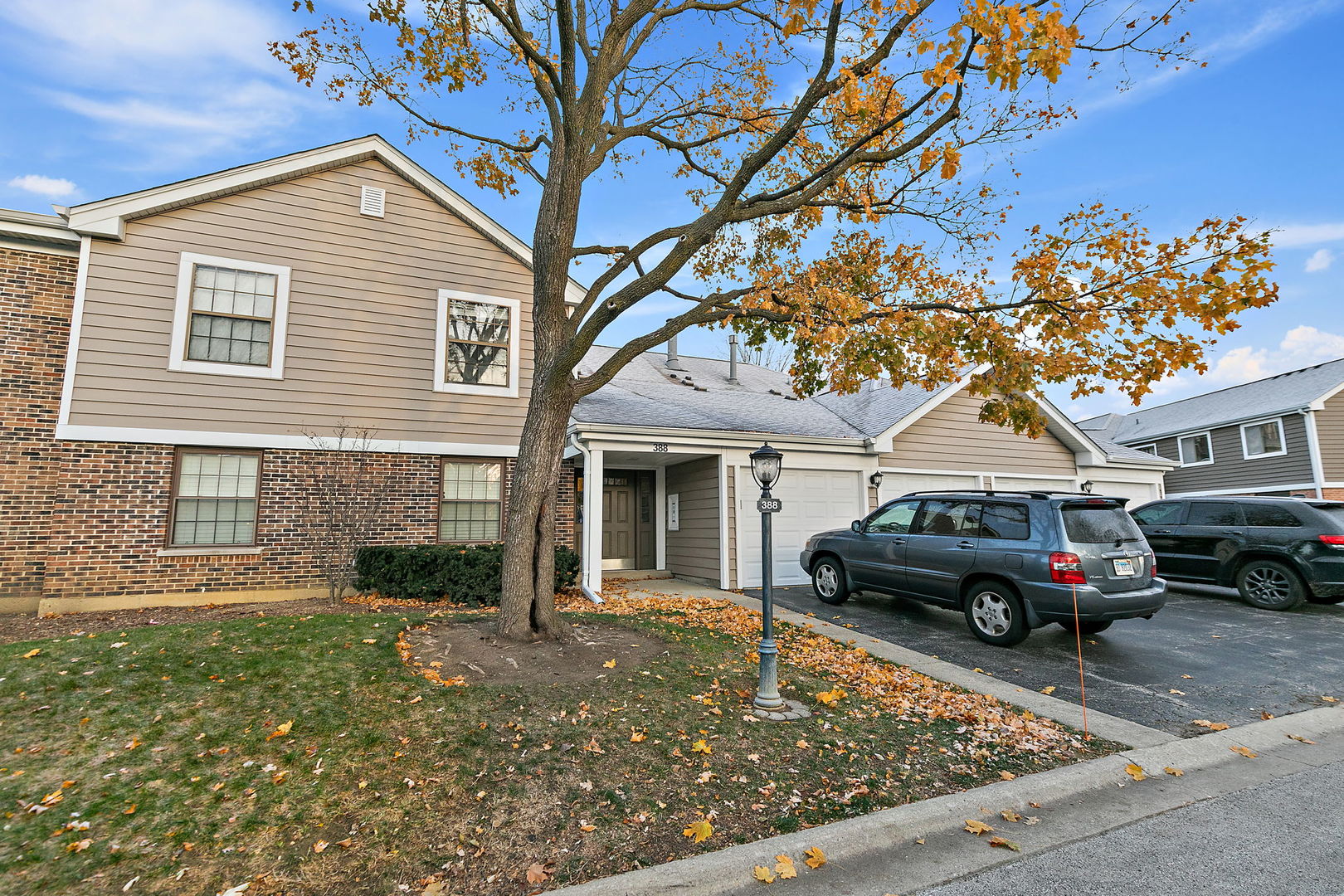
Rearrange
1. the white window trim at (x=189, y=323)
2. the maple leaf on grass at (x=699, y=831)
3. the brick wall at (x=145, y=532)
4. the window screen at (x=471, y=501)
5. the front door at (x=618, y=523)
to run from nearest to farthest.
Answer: the maple leaf on grass at (x=699, y=831), the brick wall at (x=145, y=532), the white window trim at (x=189, y=323), the window screen at (x=471, y=501), the front door at (x=618, y=523)

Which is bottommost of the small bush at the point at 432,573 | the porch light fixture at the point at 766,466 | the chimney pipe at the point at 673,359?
the small bush at the point at 432,573

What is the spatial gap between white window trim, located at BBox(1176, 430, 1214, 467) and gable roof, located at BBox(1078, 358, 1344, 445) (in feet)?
0.75

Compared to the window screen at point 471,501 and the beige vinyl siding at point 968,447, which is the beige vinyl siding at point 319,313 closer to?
the window screen at point 471,501

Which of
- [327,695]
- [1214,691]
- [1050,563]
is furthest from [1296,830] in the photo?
[327,695]

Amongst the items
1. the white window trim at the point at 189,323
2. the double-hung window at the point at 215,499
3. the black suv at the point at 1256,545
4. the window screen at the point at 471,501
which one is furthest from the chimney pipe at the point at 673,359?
the black suv at the point at 1256,545

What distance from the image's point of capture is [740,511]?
1180 centimetres

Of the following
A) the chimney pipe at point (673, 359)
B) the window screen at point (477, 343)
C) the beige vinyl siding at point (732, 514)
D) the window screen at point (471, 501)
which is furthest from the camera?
the chimney pipe at point (673, 359)

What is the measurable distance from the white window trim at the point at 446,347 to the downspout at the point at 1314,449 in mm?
23075

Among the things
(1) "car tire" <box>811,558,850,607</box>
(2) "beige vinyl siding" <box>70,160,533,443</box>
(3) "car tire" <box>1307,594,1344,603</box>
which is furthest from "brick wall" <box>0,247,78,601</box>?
(3) "car tire" <box>1307,594,1344,603</box>

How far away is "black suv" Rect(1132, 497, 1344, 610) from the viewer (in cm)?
918

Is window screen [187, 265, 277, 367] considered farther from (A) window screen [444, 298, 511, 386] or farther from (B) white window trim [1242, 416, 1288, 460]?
(B) white window trim [1242, 416, 1288, 460]

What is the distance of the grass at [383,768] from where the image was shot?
3.15m

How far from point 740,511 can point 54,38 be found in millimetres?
11828

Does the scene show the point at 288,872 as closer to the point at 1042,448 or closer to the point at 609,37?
the point at 609,37
